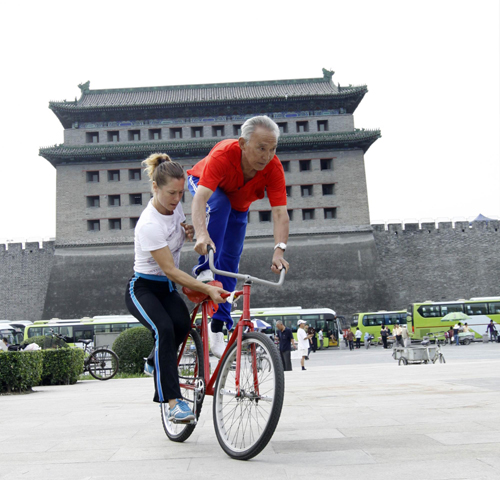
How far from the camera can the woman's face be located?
10.8ft

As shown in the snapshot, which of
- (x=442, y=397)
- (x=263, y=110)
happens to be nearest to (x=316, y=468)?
(x=442, y=397)

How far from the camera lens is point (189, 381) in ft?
11.5

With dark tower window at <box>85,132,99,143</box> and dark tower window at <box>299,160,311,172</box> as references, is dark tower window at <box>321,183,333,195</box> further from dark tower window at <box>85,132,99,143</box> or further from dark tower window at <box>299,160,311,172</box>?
dark tower window at <box>85,132,99,143</box>

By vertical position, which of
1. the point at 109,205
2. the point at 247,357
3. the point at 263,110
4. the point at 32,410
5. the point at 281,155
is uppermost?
the point at 263,110

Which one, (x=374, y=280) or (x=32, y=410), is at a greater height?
(x=374, y=280)

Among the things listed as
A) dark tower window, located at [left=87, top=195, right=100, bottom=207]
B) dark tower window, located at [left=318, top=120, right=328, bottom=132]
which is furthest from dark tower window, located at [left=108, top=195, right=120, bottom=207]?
dark tower window, located at [left=318, top=120, right=328, bottom=132]

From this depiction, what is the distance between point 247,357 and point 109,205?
116 feet

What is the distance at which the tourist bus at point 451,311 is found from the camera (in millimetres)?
29547

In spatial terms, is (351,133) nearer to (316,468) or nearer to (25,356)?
(25,356)

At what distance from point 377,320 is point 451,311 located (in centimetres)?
422

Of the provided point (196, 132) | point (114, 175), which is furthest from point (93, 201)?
point (196, 132)

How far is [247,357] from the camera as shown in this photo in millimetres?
2945

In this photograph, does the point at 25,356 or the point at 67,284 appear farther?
the point at 67,284

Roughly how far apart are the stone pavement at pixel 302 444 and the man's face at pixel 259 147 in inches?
60.9
